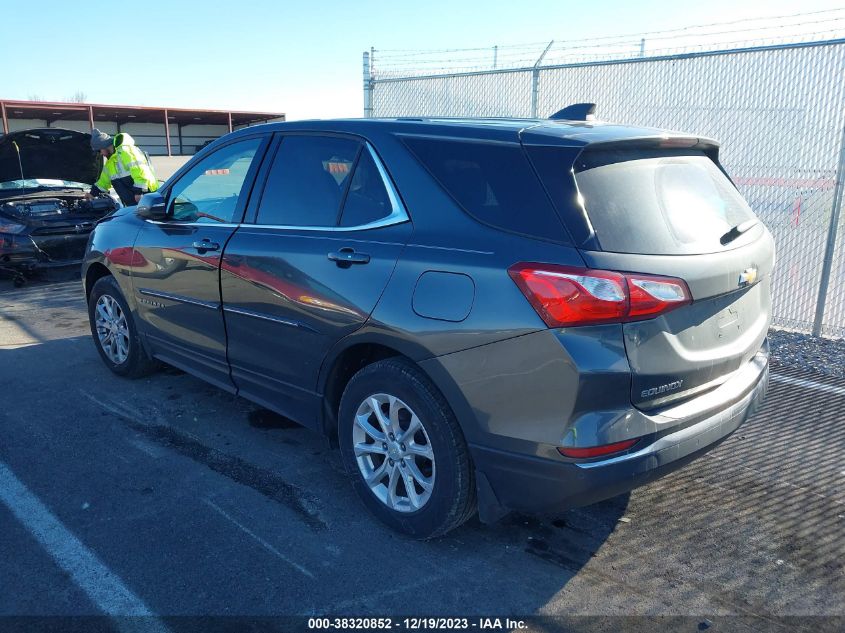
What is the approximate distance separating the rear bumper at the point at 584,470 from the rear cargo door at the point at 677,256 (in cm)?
15

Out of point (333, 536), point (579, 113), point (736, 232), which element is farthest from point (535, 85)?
point (333, 536)

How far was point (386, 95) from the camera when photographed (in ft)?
32.4

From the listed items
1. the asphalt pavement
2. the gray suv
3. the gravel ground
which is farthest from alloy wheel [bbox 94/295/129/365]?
the gravel ground

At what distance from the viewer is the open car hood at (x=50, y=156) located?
8.52m

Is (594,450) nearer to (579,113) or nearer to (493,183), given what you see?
(493,183)

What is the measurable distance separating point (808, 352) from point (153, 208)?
541cm

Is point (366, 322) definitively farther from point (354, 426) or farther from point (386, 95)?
point (386, 95)

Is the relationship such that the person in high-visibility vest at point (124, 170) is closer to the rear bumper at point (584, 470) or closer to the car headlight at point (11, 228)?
the car headlight at point (11, 228)

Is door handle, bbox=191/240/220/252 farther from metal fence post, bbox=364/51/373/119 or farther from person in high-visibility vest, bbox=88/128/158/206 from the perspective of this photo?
metal fence post, bbox=364/51/373/119

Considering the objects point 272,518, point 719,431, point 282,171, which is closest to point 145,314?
point 282,171

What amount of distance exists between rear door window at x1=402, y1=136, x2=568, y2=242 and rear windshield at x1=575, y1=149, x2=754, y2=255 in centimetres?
17

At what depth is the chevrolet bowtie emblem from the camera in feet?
9.64

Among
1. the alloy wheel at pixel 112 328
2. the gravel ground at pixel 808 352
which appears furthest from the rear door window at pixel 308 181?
the gravel ground at pixel 808 352

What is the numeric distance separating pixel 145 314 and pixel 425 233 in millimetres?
2694
